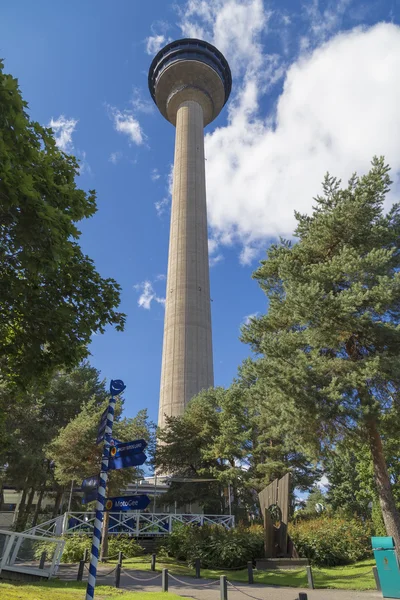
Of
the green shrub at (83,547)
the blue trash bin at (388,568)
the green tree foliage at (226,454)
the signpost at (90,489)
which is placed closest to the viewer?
the signpost at (90,489)

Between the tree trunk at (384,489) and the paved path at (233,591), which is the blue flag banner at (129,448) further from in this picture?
the tree trunk at (384,489)

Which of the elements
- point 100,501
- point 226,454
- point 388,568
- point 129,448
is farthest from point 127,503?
point 226,454

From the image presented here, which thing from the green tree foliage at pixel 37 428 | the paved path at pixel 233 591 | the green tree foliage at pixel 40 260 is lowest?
the paved path at pixel 233 591

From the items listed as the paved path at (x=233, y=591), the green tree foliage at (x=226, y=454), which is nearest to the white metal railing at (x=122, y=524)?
the green tree foliage at (x=226, y=454)

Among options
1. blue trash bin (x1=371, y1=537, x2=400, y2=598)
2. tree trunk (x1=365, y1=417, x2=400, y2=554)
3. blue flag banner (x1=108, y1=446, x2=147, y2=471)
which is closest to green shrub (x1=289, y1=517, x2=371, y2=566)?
tree trunk (x1=365, y1=417, x2=400, y2=554)

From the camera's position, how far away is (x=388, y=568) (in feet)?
36.7

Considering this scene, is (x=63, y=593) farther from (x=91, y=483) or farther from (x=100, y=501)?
(x=100, y=501)

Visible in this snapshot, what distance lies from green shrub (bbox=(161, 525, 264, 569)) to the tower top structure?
226 feet

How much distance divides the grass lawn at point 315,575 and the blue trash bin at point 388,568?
1.84 metres

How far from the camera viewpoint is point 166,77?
240 feet

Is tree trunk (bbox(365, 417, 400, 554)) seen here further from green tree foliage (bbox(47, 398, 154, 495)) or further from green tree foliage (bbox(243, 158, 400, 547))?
green tree foliage (bbox(47, 398, 154, 495))

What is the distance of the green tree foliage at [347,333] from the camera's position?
14.4 meters

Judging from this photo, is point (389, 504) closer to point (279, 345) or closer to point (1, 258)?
point (279, 345)

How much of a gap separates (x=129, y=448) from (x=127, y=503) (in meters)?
1.07
